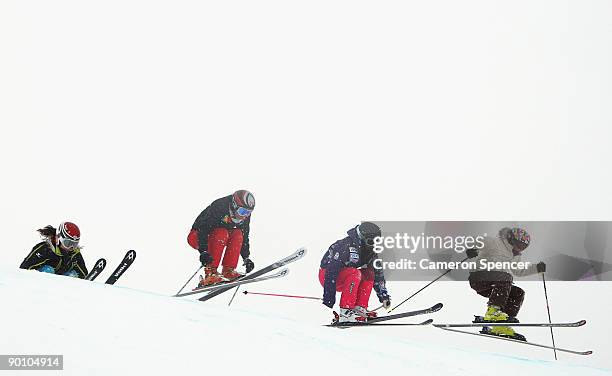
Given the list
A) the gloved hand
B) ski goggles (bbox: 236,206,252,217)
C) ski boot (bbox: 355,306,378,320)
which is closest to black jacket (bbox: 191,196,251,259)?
ski goggles (bbox: 236,206,252,217)

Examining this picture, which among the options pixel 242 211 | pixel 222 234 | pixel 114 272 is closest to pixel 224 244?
pixel 222 234

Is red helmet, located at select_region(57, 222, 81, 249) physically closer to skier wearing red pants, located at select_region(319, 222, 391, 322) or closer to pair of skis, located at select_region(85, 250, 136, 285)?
pair of skis, located at select_region(85, 250, 136, 285)

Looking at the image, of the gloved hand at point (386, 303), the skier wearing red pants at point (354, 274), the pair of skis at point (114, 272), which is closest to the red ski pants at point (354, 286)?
the skier wearing red pants at point (354, 274)

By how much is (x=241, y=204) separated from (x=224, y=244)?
44cm

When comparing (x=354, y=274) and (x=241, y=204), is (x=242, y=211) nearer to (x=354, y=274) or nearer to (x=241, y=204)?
(x=241, y=204)

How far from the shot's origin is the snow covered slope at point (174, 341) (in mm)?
3594

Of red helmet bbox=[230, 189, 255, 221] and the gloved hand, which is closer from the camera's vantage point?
the gloved hand

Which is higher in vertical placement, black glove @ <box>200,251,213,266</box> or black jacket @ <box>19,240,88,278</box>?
black glove @ <box>200,251,213,266</box>

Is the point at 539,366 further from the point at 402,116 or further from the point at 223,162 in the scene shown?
the point at 402,116

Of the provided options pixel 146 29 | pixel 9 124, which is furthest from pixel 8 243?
pixel 146 29

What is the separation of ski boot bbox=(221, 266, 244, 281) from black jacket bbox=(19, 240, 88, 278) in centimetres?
149

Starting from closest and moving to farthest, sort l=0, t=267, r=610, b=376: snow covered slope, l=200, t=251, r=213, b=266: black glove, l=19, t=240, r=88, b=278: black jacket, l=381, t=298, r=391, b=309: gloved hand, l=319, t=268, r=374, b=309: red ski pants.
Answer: l=0, t=267, r=610, b=376: snow covered slope, l=19, t=240, r=88, b=278: black jacket, l=319, t=268, r=374, b=309: red ski pants, l=381, t=298, r=391, b=309: gloved hand, l=200, t=251, r=213, b=266: black glove

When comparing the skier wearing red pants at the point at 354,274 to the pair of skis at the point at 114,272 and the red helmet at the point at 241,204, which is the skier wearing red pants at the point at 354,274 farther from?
the pair of skis at the point at 114,272

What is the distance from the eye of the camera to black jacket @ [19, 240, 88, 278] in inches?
297
